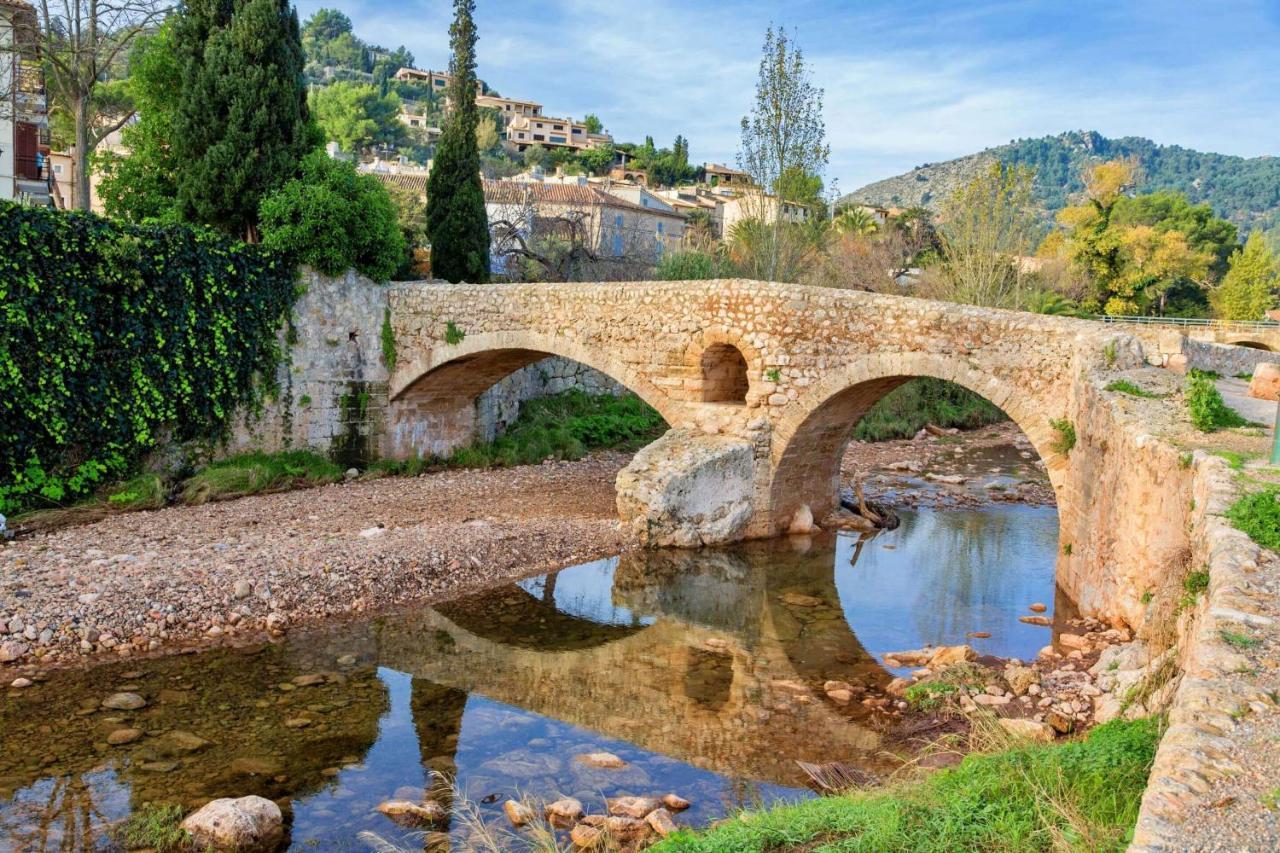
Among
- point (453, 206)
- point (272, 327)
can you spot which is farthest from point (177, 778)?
point (453, 206)

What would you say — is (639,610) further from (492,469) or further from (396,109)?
(396,109)

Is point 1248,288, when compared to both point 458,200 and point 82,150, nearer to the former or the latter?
point 458,200

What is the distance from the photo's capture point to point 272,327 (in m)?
16.2

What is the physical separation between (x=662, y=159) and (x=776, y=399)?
61549 mm

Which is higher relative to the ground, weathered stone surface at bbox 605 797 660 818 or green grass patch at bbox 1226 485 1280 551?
green grass patch at bbox 1226 485 1280 551

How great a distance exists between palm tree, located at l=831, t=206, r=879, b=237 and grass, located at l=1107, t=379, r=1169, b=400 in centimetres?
2857

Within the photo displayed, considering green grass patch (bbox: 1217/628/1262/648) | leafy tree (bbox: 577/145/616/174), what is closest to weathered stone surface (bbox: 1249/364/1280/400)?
green grass patch (bbox: 1217/628/1262/648)

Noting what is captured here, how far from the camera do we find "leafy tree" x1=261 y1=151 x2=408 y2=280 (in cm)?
1600

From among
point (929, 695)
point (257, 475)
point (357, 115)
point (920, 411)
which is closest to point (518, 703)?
point (929, 695)

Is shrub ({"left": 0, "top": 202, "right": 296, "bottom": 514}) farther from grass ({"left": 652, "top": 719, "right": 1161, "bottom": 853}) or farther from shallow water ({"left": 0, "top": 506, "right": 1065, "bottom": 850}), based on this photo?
grass ({"left": 652, "top": 719, "right": 1161, "bottom": 853})

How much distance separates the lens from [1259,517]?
600cm

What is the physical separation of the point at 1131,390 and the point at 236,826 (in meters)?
9.30

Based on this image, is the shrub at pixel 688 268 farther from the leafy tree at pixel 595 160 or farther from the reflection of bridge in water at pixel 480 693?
the leafy tree at pixel 595 160

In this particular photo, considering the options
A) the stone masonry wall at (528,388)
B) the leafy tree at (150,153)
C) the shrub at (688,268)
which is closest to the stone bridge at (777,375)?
the stone masonry wall at (528,388)
